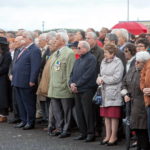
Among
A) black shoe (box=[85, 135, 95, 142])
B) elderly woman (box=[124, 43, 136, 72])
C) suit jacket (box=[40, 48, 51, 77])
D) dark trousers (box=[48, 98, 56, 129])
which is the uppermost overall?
elderly woman (box=[124, 43, 136, 72])

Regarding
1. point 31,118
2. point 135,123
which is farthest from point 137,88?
point 31,118

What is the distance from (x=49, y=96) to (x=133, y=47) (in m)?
2.16

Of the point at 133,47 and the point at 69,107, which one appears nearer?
the point at 133,47

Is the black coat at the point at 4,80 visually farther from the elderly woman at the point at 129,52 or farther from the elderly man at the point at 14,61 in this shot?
the elderly woman at the point at 129,52

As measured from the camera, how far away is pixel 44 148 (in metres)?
8.70

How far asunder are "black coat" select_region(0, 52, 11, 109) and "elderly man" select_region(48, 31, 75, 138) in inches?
83.6

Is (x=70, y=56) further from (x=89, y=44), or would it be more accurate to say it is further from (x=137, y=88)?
(x=137, y=88)

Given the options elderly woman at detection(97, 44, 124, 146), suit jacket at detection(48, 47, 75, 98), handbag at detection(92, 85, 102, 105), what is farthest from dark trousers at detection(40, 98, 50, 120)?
elderly woman at detection(97, 44, 124, 146)

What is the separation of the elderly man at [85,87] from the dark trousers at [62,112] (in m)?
0.41

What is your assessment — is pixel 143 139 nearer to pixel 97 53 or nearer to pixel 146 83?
pixel 146 83

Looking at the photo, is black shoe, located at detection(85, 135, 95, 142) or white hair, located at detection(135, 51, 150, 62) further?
black shoe, located at detection(85, 135, 95, 142)

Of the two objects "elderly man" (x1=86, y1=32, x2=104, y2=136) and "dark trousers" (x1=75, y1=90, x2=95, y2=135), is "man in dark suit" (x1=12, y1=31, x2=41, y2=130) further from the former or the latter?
"dark trousers" (x1=75, y1=90, x2=95, y2=135)

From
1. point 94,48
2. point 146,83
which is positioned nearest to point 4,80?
point 94,48

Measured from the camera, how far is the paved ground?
875 cm
